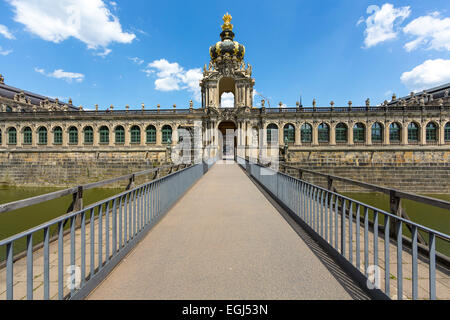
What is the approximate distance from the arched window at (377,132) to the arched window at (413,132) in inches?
166

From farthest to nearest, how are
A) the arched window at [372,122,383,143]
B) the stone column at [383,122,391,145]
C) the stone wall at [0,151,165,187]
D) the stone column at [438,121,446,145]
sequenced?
the arched window at [372,122,383,143]
the stone column at [383,122,391,145]
the stone column at [438,121,446,145]
the stone wall at [0,151,165,187]

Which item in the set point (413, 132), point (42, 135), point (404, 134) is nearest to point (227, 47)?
point (404, 134)

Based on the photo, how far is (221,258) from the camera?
12.0ft

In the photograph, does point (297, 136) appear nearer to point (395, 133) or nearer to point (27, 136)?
point (395, 133)

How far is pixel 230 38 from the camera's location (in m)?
43.2

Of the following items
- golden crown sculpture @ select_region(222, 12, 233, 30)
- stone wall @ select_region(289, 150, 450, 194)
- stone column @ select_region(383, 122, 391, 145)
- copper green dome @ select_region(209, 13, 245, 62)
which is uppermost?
golden crown sculpture @ select_region(222, 12, 233, 30)

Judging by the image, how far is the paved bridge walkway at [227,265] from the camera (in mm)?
2762

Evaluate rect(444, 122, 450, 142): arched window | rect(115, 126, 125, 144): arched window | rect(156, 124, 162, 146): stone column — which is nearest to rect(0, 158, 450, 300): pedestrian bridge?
rect(156, 124, 162, 146): stone column

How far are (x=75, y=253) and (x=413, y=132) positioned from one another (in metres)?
44.3

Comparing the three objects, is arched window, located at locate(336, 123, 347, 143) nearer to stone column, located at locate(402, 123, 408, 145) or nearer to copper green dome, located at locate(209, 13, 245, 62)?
stone column, located at locate(402, 123, 408, 145)

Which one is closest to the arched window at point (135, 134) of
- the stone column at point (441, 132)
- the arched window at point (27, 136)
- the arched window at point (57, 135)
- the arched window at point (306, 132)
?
the arched window at point (57, 135)

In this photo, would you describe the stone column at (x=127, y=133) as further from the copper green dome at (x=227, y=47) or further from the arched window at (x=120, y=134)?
the copper green dome at (x=227, y=47)

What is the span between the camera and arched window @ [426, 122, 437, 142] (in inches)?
1335
